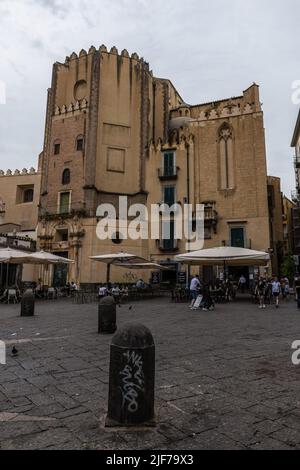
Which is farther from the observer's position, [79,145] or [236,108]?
[79,145]

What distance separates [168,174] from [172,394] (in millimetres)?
25560

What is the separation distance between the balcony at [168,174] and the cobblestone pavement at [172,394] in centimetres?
2186

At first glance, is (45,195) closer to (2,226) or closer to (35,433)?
(2,226)

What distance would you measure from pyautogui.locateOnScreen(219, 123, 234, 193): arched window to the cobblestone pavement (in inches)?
815

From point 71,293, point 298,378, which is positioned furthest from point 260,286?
point 71,293

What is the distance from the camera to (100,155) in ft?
95.5

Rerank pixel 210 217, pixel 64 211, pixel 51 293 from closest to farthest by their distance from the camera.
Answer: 1. pixel 51 293
2. pixel 210 217
3. pixel 64 211

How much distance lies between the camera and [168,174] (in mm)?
28500

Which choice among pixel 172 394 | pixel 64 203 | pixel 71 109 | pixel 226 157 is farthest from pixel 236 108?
pixel 172 394

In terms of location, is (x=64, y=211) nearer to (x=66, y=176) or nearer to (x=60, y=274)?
(x=66, y=176)

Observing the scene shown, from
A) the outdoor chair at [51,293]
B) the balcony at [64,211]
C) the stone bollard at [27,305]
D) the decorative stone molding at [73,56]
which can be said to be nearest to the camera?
the stone bollard at [27,305]

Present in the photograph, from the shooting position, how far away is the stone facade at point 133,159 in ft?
86.6

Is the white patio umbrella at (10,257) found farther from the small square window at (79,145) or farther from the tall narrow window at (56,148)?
the tall narrow window at (56,148)

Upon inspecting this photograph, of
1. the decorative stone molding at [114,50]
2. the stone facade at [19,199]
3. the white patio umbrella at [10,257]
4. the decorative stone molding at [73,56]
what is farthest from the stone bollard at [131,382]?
the stone facade at [19,199]
